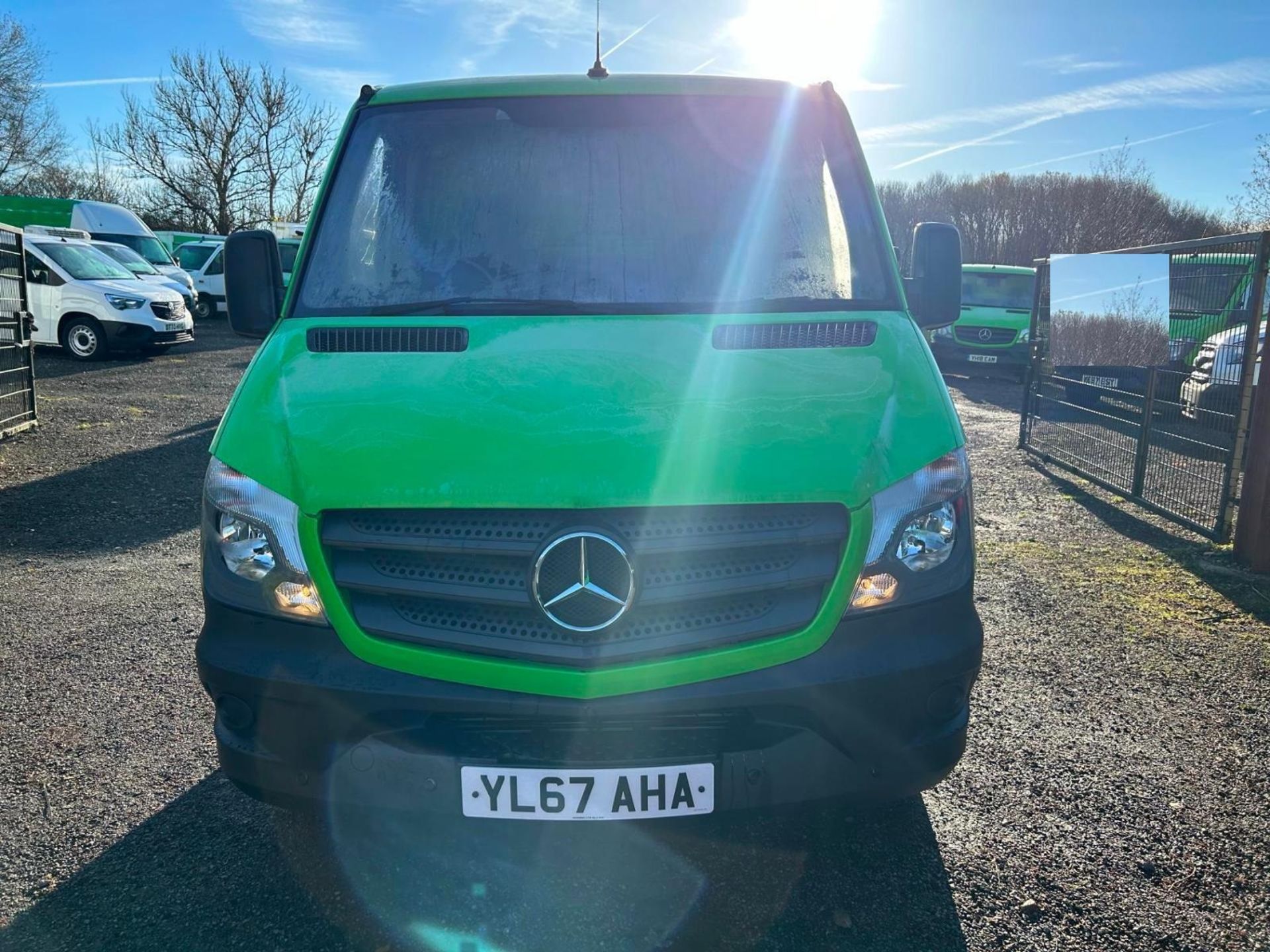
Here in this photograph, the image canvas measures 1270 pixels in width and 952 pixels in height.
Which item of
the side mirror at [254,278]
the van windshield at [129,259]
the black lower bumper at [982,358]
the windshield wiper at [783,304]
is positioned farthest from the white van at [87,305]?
the windshield wiper at [783,304]

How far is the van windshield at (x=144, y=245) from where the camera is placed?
23656 millimetres

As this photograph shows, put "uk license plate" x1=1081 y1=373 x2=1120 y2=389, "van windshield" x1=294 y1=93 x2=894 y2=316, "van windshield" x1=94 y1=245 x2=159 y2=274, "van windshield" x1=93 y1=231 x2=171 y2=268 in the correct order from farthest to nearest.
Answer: "van windshield" x1=93 y1=231 x2=171 y2=268 → "van windshield" x1=94 y1=245 x2=159 y2=274 → "uk license plate" x1=1081 y1=373 x2=1120 y2=389 → "van windshield" x1=294 y1=93 x2=894 y2=316

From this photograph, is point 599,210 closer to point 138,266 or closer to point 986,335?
point 986,335

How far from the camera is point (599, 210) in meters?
3.28

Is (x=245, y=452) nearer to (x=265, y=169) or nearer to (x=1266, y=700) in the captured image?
(x=1266, y=700)

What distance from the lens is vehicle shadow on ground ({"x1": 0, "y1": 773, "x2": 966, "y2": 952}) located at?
249 centimetres

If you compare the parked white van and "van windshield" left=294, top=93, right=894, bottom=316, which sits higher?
the parked white van

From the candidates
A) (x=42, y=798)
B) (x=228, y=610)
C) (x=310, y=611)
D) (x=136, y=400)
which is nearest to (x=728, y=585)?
(x=310, y=611)

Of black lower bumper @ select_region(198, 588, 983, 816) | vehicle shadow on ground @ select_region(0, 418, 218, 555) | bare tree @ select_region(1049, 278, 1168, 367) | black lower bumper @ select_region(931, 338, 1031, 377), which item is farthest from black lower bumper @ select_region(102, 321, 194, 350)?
black lower bumper @ select_region(198, 588, 983, 816)

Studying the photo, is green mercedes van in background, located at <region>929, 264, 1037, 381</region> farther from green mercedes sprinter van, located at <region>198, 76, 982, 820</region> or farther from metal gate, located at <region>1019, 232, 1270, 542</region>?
green mercedes sprinter van, located at <region>198, 76, 982, 820</region>

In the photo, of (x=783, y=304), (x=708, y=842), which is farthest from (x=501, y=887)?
(x=783, y=304)

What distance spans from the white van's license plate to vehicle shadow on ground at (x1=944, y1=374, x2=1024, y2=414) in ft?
40.5

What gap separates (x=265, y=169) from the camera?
4522cm

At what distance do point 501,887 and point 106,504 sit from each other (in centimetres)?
584
